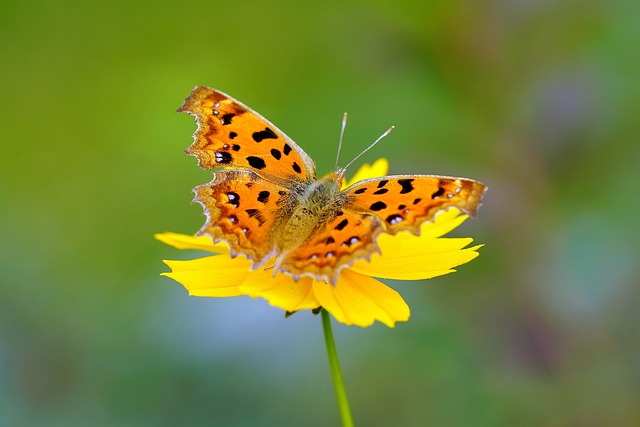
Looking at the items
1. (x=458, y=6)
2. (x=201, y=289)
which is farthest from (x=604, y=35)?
(x=201, y=289)

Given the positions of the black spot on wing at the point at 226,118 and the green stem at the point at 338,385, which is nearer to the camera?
the green stem at the point at 338,385

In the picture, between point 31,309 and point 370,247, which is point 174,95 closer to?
point 31,309

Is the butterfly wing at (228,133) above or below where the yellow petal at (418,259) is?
above

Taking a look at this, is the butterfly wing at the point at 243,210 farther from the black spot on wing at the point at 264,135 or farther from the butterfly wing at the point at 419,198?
the butterfly wing at the point at 419,198

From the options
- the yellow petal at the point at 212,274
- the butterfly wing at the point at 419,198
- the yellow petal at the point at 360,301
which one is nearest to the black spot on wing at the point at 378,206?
the butterfly wing at the point at 419,198

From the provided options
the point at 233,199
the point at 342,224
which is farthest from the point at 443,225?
the point at 233,199
